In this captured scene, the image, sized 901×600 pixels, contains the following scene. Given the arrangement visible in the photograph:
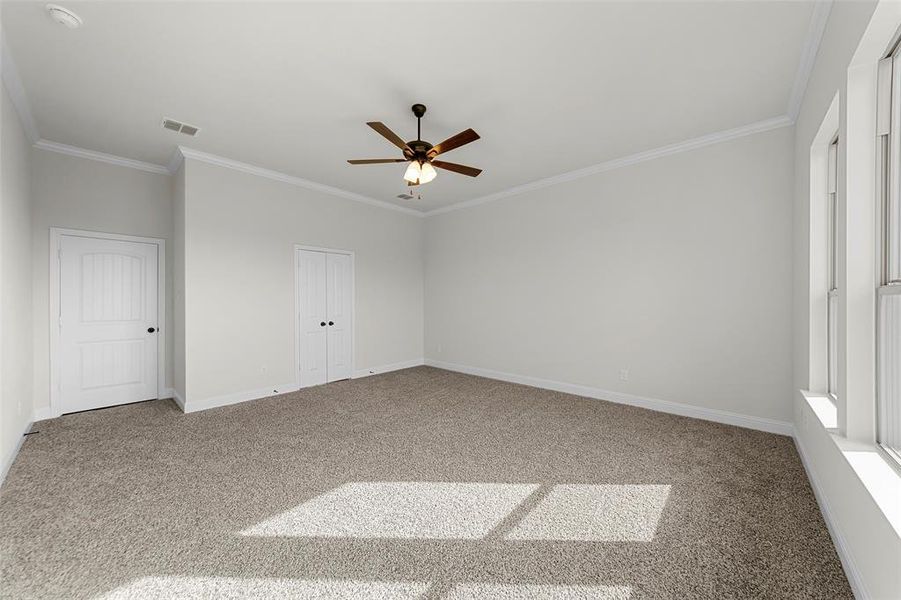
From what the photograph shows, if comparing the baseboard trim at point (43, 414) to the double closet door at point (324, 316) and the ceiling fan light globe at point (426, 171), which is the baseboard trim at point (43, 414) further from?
the ceiling fan light globe at point (426, 171)

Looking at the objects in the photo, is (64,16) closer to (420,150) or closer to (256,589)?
(420,150)

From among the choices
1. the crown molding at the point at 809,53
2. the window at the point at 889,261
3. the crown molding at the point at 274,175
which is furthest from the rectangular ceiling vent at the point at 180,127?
the window at the point at 889,261

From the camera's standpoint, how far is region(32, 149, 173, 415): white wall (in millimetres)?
3852

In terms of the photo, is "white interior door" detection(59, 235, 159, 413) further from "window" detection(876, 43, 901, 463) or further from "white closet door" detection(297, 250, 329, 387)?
"window" detection(876, 43, 901, 463)

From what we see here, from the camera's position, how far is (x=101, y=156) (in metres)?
4.16

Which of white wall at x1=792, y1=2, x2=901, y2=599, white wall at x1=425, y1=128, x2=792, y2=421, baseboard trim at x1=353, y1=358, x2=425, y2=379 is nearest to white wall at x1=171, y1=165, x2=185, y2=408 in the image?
baseboard trim at x1=353, y1=358, x2=425, y2=379

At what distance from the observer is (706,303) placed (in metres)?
3.80

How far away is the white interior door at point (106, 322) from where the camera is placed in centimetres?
404

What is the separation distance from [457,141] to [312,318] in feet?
11.6

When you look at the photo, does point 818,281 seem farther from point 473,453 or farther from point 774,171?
point 473,453

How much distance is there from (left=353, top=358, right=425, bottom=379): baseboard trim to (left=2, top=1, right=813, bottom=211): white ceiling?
11.0 feet

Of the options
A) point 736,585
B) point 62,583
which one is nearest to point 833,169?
point 736,585

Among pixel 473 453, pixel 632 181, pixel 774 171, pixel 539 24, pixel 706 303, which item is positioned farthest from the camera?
pixel 632 181

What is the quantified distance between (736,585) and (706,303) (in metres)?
2.84
